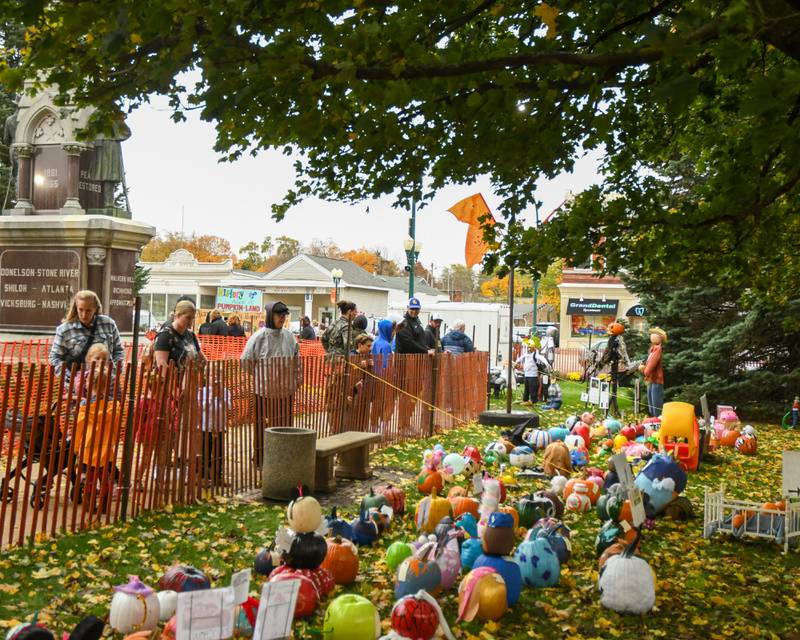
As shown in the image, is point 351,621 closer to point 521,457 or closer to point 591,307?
point 521,457

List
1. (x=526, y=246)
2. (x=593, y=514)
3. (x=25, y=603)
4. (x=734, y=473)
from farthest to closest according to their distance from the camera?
(x=734, y=473)
(x=593, y=514)
(x=526, y=246)
(x=25, y=603)

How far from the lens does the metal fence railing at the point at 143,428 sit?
229 inches

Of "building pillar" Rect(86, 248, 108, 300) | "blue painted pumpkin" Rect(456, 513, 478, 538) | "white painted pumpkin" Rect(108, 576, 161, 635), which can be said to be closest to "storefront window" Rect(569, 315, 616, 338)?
"building pillar" Rect(86, 248, 108, 300)

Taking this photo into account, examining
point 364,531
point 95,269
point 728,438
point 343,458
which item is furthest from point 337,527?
point 728,438

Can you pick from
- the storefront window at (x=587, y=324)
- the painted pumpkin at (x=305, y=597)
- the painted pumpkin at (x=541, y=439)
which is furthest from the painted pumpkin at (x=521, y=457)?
the storefront window at (x=587, y=324)

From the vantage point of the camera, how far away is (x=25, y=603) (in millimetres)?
4609

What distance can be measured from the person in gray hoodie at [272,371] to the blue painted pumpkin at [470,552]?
3.55m

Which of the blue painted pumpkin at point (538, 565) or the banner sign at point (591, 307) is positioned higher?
the banner sign at point (591, 307)

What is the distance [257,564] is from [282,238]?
308 ft

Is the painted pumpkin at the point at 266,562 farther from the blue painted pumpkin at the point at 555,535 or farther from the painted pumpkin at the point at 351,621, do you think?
the blue painted pumpkin at the point at 555,535

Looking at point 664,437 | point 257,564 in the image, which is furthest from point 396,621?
point 664,437

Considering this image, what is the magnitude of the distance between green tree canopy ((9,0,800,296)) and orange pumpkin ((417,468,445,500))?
2820mm

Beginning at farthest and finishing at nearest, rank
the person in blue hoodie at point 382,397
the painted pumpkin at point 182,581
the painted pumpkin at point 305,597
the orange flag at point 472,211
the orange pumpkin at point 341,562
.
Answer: the person in blue hoodie at point 382,397 → the orange flag at point 472,211 → the orange pumpkin at point 341,562 → the painted pumpkin at point 305,597 → the painted pumpkin at point 182,581

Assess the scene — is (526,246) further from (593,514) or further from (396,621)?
(396,621)
